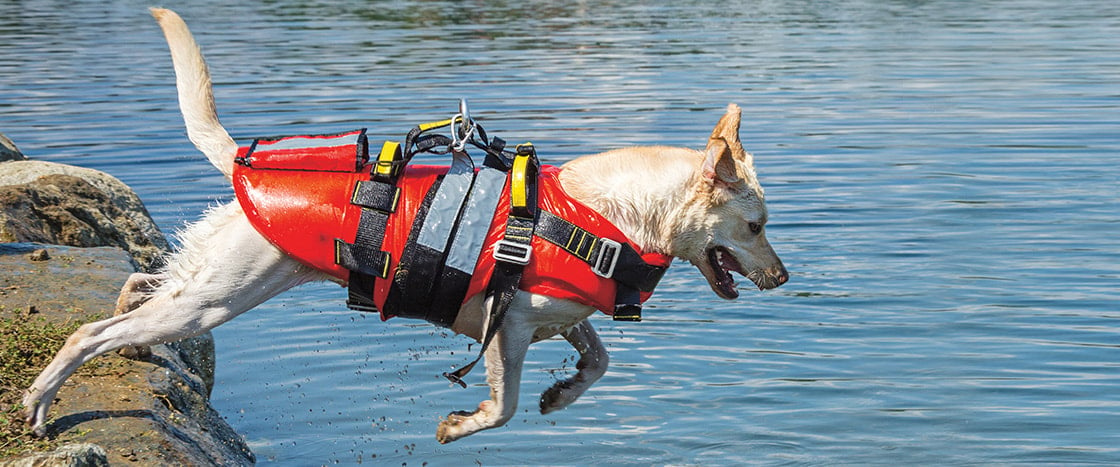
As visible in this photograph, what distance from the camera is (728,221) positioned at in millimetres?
5977

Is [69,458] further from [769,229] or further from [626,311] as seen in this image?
[769,229]

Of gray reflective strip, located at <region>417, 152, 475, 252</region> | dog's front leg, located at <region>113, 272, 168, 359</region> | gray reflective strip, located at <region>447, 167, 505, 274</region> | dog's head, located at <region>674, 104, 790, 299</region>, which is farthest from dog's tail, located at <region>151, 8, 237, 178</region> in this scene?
dog's head, located at <region>674, 104, 790, 299</region>

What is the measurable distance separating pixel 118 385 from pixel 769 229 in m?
7.49

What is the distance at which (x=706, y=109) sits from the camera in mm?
19312

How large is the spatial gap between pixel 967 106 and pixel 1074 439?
12.6 m

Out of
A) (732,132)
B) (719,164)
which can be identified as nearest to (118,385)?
(719,164)

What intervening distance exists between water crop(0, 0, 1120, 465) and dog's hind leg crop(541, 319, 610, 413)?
3.31 ft

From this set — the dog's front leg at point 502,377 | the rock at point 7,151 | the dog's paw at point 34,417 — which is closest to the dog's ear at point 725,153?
the dog's front leg at point 502,377

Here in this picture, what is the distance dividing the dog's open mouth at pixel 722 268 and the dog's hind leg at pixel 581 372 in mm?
744

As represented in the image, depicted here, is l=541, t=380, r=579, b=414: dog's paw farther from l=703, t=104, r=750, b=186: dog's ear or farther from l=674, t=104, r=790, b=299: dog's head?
l=703, t=104, r=750, b=186: dog's ear

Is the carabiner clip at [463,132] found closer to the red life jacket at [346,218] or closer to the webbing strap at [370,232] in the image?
the red life jacket at [346,218]

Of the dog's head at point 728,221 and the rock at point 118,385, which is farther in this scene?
the dog's head at point 728,221

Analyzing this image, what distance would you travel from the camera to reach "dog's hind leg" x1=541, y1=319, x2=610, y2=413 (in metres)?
6.54

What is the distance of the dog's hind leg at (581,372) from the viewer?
6.54 m
